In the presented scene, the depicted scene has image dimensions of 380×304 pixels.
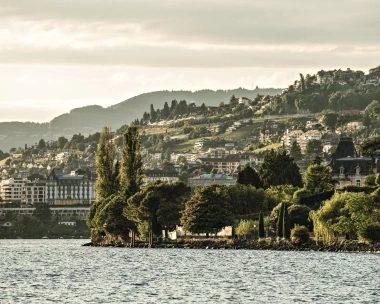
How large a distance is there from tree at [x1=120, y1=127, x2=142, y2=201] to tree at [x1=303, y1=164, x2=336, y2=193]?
82.3ft

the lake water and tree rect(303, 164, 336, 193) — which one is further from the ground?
tree rect(303, 164, 336, 193)

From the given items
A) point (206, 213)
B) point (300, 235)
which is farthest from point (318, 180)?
point (300, 235)

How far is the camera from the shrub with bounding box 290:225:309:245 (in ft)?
462

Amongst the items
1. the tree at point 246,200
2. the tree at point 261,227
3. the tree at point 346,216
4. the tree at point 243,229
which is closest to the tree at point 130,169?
the tree at point 246,200

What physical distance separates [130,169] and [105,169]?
6.29 metres

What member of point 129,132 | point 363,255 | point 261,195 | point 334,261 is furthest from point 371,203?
point 129,132

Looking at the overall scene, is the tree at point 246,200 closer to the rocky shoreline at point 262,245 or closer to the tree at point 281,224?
the rocky shoreline at point 262,245

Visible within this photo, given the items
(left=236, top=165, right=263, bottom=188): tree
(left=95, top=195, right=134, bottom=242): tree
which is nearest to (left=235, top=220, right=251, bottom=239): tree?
(left=95, top=195, right=134, bottom=242): tree

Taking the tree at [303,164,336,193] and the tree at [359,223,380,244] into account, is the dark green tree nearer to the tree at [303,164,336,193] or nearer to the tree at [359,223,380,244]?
the tree at [359,223,380,244]

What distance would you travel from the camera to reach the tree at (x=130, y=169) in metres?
174

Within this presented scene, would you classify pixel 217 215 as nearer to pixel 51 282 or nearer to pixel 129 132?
pixel 129 132

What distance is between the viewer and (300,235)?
140875 mm

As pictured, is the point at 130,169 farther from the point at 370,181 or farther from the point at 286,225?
the point at 286,225

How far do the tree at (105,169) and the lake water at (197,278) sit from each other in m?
45.5
